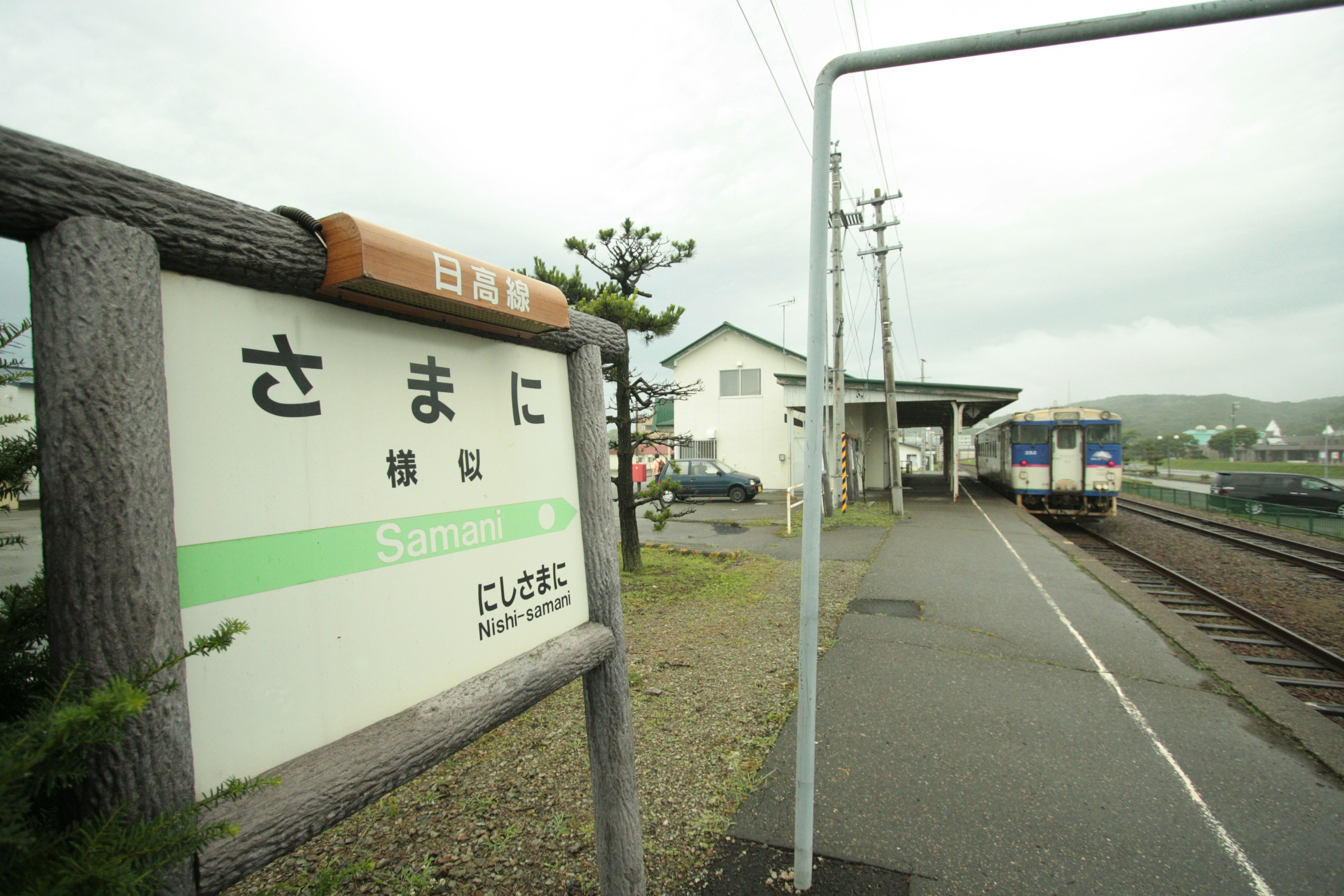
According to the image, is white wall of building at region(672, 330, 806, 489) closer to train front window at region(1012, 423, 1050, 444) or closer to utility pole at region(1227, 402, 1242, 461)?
train front window at region(1012, 423, 1050, 444)

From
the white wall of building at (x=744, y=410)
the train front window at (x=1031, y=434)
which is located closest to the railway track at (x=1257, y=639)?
the train front window at (x=1031, y=434)

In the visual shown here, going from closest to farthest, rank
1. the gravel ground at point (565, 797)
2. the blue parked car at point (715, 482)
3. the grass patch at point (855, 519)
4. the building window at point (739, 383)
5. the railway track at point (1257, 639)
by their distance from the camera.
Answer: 1. the gravel ground at point (565, 797)
2. the railway track at point (1257, 639)
3. the grass patch at point (855, 519)
4. the blue parked car at point (715, 482)
5. the building window at point (739, 383)

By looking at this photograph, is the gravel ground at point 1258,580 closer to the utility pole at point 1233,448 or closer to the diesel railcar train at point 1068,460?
the diesel railcar train at point 1068,460

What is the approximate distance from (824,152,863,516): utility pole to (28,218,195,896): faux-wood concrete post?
14593mm

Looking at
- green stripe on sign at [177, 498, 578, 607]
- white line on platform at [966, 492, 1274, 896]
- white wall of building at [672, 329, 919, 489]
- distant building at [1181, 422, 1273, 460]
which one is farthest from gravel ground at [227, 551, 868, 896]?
distant building at [1181, 422, 1273, 460]

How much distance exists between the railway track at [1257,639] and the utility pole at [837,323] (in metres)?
6.51

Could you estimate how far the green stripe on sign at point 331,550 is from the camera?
1258 mm

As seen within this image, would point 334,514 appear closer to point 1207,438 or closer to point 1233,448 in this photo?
point 1233,448

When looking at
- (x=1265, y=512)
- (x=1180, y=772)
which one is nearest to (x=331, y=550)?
(x=1180, y=772)

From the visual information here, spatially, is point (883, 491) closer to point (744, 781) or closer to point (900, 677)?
point (900, 677)

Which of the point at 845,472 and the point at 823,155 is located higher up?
the point at 823,155

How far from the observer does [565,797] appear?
11.1ft

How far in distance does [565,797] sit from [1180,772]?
12.3ft

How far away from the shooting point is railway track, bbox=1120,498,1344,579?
10741 millimetres
